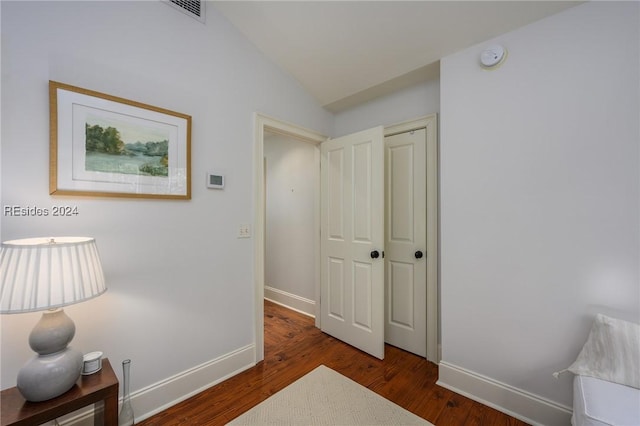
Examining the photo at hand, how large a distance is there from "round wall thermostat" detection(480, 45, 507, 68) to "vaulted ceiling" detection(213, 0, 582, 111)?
112mm

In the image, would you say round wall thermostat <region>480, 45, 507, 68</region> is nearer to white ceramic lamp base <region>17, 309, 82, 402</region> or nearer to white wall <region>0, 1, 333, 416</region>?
white wall <region>0, 1, 333, 416</region>

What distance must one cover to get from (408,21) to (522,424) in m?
2.69

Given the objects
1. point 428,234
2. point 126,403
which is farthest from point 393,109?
point 126,403

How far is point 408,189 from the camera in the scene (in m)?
2.45

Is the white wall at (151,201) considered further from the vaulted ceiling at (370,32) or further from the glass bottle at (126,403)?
the vaulted ceiling at (370,32)

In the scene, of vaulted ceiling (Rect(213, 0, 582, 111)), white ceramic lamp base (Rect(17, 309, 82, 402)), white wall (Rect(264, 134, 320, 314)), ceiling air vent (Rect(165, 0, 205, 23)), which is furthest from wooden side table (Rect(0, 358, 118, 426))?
vaulted ceiling (Rect(213, 0, 582, 111))

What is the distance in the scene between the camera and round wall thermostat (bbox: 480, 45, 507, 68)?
171cm

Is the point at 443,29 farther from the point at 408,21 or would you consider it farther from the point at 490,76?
the point at 490,76

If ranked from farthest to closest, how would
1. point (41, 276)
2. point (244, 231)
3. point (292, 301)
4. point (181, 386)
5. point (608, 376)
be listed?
point (292, 301) → point (244, 231) → point (181, 386) → point (608, 376) → point (41, 276)

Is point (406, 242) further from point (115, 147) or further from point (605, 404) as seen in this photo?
point (115, 147)

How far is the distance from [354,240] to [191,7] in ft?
7.27

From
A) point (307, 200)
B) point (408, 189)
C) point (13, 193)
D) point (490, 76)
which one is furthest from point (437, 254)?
point (13, 193)

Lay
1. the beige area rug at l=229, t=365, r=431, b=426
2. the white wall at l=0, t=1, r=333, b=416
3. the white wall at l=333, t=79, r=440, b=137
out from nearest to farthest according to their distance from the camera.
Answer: the white wall at l=0, t=1, r=333, b=416 < the beige area rug at l=229, t=365, r=431, b=426 < the white wall at l=333, t=79, r=440, b=137

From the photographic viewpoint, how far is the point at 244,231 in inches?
85.6
